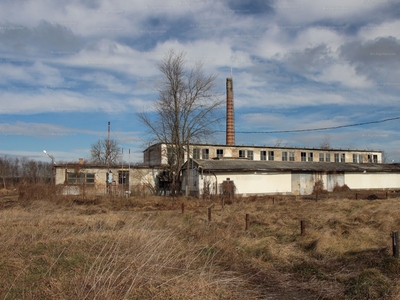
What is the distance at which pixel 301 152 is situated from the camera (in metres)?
47.6

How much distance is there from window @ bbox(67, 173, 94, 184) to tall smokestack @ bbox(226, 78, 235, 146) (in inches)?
714

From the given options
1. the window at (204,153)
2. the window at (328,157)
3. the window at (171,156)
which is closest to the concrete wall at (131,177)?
the window at (171,156)

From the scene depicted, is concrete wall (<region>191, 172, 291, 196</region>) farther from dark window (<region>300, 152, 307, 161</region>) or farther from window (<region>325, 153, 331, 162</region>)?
window (<region>325, 153, 331, 162</region>)

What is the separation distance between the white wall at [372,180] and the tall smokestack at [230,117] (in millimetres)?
14612

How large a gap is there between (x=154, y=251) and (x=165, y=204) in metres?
17.0

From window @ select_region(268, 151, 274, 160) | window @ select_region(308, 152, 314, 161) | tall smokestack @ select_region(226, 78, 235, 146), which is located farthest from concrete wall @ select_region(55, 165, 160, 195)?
window @ select_region(308, 152, 314, 161)

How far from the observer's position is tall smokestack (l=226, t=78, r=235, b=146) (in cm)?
4359

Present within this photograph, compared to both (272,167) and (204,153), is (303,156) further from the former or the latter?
(272,167)

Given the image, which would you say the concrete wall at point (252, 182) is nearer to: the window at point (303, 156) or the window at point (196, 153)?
the window at point (196, 153)

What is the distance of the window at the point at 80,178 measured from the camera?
33.1 metres

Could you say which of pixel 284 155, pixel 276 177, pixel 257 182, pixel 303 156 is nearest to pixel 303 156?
pixel 303 156

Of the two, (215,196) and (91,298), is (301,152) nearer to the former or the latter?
(215,196)

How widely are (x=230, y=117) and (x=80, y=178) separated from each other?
20075mm

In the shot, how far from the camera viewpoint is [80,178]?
110 ft
